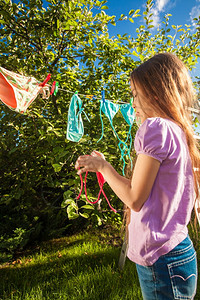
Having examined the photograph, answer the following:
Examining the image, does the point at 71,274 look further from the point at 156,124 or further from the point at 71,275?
the point at 156,124

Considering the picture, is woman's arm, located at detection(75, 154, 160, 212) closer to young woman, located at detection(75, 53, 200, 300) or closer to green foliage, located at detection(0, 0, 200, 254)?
young woman, located at detection(75, 53, 200, 300)

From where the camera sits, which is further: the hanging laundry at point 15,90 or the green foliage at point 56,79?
the green foliage at point 56,79

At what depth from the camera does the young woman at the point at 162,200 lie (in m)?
0.69

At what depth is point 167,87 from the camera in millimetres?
806

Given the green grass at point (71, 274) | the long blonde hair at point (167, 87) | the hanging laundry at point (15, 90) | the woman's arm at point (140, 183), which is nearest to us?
the woman's arm at point (140, 183)

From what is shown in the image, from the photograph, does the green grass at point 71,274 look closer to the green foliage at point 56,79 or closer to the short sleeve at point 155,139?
the green foliage at point 56,79

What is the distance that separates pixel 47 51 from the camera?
9.93 feet

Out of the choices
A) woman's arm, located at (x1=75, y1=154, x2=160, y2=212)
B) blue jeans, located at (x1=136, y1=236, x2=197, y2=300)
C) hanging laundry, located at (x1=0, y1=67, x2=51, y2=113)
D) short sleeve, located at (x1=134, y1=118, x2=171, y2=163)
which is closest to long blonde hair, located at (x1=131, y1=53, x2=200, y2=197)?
short sleeve, located at (x1=134, y1=118, x2=171, y2=163)

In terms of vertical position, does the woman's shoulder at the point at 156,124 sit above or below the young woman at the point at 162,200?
above

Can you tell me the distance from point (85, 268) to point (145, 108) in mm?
2457

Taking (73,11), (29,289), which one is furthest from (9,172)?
(73,11)

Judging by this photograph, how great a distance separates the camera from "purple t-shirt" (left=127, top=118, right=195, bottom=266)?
0.70 m

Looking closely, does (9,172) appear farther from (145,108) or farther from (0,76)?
(145,108)

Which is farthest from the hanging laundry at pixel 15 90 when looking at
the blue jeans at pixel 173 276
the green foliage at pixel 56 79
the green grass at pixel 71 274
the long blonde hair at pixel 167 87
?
the green grass at pixel 71 274
